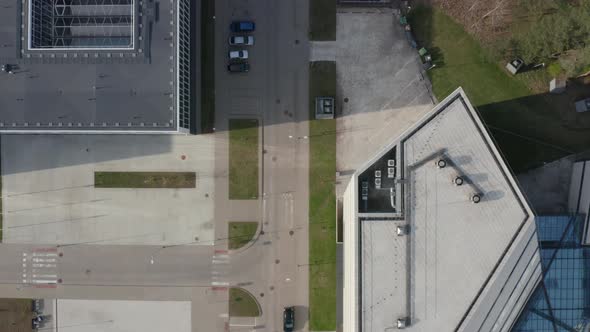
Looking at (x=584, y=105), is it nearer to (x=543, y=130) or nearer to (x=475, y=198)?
(x=543, y=130)

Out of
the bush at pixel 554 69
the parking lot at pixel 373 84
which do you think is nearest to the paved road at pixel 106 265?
the parking lot at pixel 373 84

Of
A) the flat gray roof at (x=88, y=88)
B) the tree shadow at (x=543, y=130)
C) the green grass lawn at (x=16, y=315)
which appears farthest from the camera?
the green grass lawn at (x=16, y=315)

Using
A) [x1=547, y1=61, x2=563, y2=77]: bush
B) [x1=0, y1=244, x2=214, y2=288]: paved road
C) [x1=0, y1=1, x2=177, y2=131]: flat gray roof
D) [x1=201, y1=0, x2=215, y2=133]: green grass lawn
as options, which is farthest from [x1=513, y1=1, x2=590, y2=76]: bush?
[x1=0, y1=244, x2=214, y2=288]: paved road

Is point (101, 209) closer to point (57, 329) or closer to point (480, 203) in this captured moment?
point (57, 329)

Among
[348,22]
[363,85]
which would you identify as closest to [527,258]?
[363,85]

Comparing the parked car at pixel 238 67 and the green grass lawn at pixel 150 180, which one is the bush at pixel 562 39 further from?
the green grass lawn at pixel 150 180

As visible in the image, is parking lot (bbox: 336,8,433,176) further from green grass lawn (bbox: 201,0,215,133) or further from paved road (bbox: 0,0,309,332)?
green grass lawn (bbox: 201,0,215,133)

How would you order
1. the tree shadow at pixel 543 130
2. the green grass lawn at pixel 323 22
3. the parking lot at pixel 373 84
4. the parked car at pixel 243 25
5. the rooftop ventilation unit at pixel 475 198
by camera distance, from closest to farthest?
the rooftop ventilation unit at pixel 475 198 → the tree shadow at pixel 543 130 → the parked car at pixel 243 25 → the parking lot at pixel 373 84 → the green grass lawn at pixel 323 22
